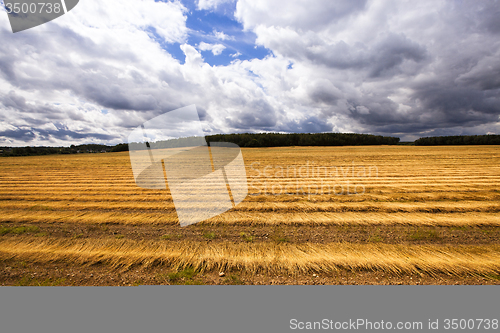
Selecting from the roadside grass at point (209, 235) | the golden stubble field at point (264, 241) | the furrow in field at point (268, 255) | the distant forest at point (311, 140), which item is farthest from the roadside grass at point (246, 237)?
the distant forest at point (311, 140)

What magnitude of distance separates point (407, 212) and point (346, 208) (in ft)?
6.88

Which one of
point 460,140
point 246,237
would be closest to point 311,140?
point 460,140

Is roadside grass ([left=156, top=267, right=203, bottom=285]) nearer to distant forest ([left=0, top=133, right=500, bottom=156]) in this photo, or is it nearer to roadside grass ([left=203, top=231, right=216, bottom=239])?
roadside grass ([left=203, top=231, right=216, bottom=239])

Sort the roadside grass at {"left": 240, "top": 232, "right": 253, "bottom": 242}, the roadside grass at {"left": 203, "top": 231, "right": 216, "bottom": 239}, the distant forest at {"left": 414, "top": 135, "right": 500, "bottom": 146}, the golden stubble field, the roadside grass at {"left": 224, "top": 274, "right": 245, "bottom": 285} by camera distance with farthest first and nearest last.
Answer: the distant forest at {"left": 414, "top": 135, "right": 500, "bottom": 146}
the roadside grass at {"left": 203, "top": 231, "right": 216, "bottom": 239}
the roadside grass at {"left": 240, "top": 232, "right": 253, "bottom": 242}
the golden stubble field
the roadside grass at {"left": 224, "top": 274, "right": 245, "bottom": 285}

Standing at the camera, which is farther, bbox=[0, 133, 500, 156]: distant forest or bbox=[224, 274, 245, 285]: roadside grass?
bbox=[0, 133, 500, 156]: distant forest

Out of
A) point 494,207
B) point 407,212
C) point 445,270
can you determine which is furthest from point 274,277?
point 494,207

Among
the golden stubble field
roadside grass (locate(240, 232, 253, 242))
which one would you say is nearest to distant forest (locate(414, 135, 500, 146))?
the golden stubble field

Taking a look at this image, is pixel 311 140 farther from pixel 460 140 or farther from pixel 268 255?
pixel 268 255

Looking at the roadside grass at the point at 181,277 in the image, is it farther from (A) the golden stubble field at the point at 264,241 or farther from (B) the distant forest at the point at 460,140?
(B) the distant forest at the point at 460,140

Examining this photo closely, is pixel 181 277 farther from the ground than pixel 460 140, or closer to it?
closer to it

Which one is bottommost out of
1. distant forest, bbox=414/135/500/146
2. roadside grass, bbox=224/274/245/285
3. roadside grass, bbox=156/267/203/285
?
roadside grass, bbox=156/267/203/285

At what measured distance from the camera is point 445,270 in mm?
4688

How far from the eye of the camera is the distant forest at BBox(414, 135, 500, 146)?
231 feet

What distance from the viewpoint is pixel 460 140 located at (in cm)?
7744
